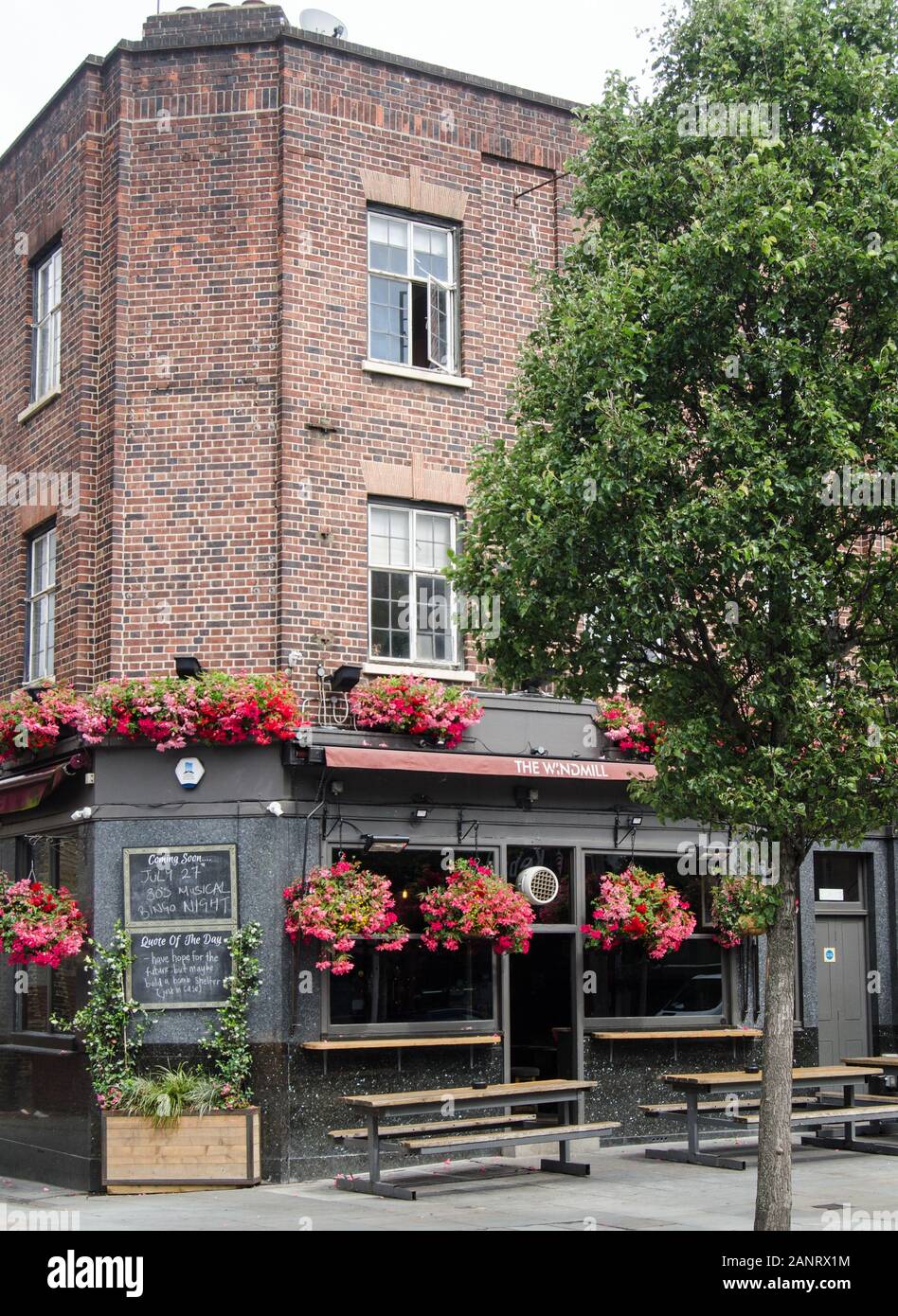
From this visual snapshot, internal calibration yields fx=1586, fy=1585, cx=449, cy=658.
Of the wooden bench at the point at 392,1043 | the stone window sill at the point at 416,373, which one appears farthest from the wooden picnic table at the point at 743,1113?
the stone window sill at the point at 416,373

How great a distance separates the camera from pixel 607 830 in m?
17.1

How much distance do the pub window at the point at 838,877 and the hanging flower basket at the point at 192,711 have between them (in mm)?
→ 7767

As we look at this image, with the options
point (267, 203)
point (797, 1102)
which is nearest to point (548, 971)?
point (797, 1102)

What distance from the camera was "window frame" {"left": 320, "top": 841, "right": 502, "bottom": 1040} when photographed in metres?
14.9

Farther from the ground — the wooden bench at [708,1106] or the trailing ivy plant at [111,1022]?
the trailing ivy plant at [111,1022]

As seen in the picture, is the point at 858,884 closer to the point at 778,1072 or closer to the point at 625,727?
the point at 625,727

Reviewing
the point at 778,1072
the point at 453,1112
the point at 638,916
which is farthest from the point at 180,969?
the point at 778,1072

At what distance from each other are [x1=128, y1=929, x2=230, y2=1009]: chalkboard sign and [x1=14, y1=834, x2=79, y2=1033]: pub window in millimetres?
942

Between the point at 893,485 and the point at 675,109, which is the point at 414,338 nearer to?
the point at 675,109

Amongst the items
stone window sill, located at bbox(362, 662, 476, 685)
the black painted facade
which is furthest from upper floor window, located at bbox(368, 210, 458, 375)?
the black painted facade

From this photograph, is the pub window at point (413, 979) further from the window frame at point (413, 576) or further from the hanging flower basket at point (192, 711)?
the window frame at point (413, 576)

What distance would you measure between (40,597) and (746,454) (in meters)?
9.00

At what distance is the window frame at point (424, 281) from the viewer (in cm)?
1667

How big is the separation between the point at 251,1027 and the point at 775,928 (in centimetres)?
543
